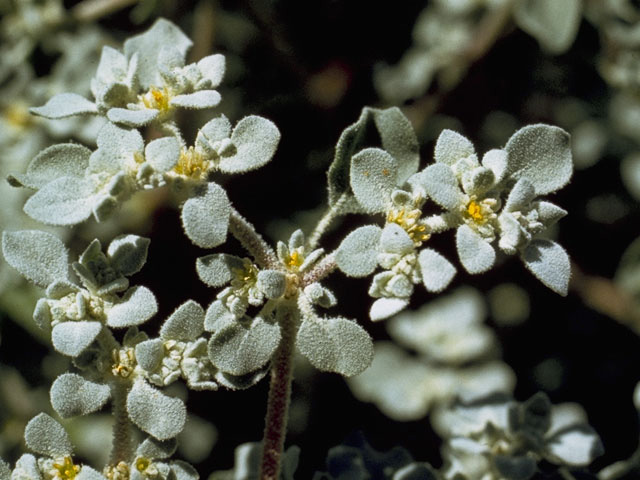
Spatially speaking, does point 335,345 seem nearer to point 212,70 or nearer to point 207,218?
point 207,218

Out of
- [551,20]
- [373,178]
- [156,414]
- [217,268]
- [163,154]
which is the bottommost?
[156,414]

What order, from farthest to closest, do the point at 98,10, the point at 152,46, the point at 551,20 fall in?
the point at 98,10, the point at 551,20, the point at 152,46

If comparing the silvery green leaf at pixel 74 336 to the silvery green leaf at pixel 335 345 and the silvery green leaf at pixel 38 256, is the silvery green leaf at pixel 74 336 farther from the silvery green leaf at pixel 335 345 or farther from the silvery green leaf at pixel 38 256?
the silvery green leaf at pixel 335 345

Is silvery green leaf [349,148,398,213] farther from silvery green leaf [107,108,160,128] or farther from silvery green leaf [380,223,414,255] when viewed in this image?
silvery green leaf [107,108,160,128]

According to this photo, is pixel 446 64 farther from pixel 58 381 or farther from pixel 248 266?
pixel 58 381

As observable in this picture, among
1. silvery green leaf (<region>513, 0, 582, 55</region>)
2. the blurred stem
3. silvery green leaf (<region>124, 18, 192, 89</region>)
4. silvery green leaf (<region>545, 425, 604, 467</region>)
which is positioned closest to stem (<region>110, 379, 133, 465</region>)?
silvery green leaf (<region>124, 18, 192, 89</region>)

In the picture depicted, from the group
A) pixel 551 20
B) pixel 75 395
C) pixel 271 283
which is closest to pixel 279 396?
pixel 271 283

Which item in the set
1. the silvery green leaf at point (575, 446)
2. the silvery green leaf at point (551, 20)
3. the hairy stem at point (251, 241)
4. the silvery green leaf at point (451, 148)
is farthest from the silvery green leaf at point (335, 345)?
the silvery green leaf at point (551, 20)
